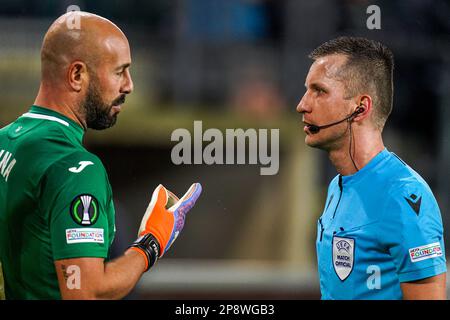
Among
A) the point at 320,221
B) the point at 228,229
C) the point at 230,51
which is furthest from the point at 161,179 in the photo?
the point at 320,221

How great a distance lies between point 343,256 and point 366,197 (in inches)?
11.2

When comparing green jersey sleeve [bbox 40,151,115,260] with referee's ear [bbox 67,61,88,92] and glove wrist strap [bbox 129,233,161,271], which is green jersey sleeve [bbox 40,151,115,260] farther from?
referee's ear [bbox 67,61,88,92]

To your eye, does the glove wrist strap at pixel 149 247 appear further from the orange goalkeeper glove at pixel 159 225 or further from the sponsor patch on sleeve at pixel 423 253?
the sponsor patch on sleeve at pixel 423 253

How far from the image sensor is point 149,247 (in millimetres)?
3473

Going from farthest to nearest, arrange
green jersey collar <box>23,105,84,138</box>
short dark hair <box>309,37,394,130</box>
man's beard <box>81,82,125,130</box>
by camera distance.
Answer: short dark hair <box>309,37,394,130</box> < man's beard <box>81,82,125,130</box> < green jersey collar <box>23,105,84,138</box>

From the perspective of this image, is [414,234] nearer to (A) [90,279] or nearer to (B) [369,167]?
(B) [369,167]

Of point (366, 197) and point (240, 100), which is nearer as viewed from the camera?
point (366, 197)

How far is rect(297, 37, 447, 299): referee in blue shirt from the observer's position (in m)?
3.29

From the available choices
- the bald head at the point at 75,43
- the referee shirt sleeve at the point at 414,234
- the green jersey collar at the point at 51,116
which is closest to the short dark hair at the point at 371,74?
the referee shirt sleeve at the point at 414,234

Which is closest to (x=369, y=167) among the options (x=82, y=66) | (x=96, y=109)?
(x=96, y=109)

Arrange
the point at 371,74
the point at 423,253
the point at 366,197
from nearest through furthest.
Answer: the point at 423,253, the point at 366,197, the point at 371,74

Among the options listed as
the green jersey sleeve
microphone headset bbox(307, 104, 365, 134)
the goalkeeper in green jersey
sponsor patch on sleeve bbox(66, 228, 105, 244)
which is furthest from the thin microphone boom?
sponsor patch on sleeve bbox(66, 228, 105, 244)

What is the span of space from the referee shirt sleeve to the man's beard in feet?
4.29

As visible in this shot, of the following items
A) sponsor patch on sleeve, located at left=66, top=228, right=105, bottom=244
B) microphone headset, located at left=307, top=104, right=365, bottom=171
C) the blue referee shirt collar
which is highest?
microphone headset, located at left=307, top=104, right=365, bottom=171
